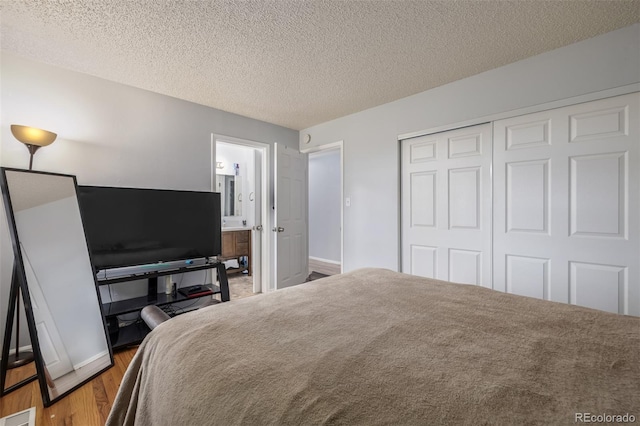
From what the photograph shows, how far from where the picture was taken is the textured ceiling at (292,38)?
168 cm

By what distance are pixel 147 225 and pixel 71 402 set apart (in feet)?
4.61

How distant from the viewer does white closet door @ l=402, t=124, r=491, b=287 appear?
2.55m

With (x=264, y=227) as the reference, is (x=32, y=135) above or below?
above

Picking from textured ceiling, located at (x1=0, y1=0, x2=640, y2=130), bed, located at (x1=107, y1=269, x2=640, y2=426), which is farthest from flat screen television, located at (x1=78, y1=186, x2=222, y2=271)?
bed, located at (x1=107, y1=269, x2=640, y2=426)

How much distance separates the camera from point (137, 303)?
8.27ft

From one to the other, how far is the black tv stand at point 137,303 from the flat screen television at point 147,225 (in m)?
0.15

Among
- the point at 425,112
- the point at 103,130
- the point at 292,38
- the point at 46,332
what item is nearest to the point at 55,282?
the point at 46,332

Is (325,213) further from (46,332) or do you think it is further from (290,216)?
(46,332)

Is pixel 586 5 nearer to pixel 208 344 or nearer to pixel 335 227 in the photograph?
pixel 208 344

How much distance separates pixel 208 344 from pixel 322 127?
11.5ft

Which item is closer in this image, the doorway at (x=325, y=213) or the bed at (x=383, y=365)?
the bed at (x=383, y=365)

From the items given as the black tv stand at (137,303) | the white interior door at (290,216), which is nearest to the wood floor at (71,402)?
the black tv stand at (137,303)

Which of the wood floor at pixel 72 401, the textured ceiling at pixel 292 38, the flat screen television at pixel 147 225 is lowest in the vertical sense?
the wood floor at pixel 72 401

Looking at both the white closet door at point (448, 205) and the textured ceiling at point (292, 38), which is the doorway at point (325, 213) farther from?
the textured ceiling at point (292, 38)
